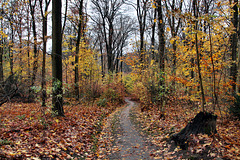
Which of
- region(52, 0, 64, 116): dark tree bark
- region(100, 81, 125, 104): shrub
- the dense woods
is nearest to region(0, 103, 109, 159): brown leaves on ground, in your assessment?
the dense woods

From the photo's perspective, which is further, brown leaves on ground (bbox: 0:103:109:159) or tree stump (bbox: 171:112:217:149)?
tree stump (bbox: 171:112:217:149)

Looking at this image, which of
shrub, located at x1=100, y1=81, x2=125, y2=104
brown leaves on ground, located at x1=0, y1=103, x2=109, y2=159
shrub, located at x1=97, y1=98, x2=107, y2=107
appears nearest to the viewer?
brown leaves on ground, located at x1=0, y1=103, x2=109, y2=159

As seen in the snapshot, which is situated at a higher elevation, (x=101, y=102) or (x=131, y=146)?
(x=101, y=102)

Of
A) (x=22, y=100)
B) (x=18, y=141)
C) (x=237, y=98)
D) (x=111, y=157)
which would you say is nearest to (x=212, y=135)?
(x=111, y=157)

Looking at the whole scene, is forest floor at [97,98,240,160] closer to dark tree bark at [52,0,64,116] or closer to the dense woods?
the dense woods

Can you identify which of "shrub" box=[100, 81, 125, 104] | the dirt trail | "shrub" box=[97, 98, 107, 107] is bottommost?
the dirt trail

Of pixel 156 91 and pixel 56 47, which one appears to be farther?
pixel 156 91

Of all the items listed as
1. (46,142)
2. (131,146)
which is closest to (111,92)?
(131,146)

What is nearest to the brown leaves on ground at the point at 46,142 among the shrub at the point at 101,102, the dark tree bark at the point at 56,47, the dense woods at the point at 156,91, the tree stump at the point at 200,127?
the dense woods at the point at 156,91

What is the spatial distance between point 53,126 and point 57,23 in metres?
5.00

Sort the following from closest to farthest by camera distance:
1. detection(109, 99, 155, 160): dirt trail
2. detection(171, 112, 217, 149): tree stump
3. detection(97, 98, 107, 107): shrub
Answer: detection(171, 112, 217, 149): tree stump < detection(109, 99, 155, 160): dirt trail < detection(97, 98, 107, 107): shrub

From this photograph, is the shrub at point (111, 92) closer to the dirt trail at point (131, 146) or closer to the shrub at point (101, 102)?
the shrub at point (101, 102)

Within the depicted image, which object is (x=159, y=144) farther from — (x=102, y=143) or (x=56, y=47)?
(x=56, y=47)

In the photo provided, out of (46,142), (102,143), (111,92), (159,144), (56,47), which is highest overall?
(56,47)
